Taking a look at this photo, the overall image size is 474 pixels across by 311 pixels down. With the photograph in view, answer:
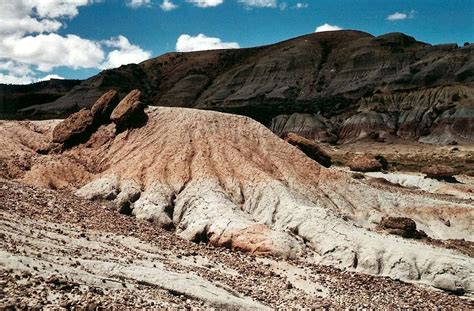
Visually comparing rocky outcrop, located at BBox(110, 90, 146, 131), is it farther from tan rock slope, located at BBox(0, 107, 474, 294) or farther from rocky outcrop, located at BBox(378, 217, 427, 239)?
rocky outcrop, located at BBox(378, 217, 427, 239)

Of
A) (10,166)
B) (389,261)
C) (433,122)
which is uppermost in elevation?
(433,122)

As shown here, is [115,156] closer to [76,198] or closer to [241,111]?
[76,198]

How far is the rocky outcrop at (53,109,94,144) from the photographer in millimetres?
34312

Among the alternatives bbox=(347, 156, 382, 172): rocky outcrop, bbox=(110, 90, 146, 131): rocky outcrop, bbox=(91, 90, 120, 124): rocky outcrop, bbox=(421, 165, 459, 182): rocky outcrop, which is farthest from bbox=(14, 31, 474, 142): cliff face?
bbox=(110, 90, 146, 131): rocky outcrop

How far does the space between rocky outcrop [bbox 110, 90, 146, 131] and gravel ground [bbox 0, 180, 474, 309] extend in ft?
28.9

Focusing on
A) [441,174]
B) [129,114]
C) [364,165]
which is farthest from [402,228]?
[364,165]

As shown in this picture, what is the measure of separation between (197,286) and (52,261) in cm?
464

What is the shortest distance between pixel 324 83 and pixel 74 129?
109 m

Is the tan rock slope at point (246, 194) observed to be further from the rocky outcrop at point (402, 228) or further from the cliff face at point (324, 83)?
the cliff face at point (324, 83)

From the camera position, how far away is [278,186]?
2958cm

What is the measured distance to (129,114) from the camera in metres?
34.6

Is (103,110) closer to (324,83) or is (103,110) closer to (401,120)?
(401,120)

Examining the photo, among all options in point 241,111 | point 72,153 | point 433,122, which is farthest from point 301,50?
point 72,153

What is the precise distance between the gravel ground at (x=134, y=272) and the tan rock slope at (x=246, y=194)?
1.27m
